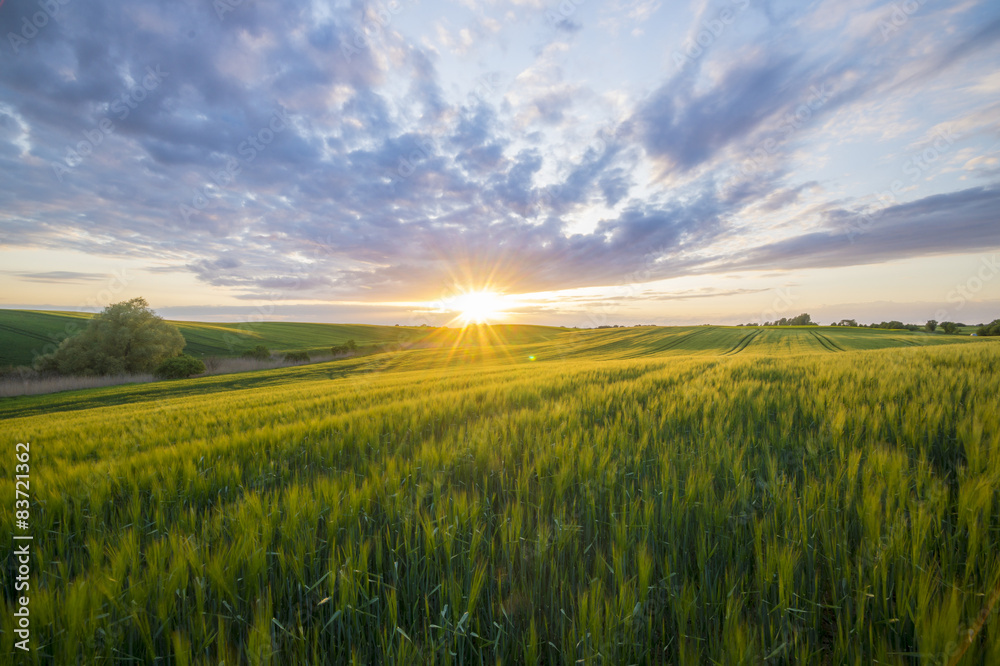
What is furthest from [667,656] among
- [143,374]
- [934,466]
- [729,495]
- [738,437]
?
[143,374]

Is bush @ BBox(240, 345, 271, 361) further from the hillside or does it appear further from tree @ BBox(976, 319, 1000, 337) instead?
tree @ BBox(976, 319, 1000, 337)

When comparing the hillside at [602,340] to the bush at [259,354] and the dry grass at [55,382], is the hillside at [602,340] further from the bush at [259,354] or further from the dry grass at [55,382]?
the dry grass at [55,382]

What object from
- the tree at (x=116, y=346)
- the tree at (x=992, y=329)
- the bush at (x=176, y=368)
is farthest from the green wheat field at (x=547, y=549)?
the tree at (x=992, y=329)

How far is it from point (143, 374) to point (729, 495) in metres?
57.9

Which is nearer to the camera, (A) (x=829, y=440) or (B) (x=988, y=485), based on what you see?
(B) (x=988, y=485)

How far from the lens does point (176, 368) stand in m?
40.1

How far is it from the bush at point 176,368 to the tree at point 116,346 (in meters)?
2.32

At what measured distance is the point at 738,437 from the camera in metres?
3.08

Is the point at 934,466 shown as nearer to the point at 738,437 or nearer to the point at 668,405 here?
the point at 738,437

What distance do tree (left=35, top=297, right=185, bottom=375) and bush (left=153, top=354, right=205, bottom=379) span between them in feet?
7.62

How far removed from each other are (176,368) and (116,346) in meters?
8.16

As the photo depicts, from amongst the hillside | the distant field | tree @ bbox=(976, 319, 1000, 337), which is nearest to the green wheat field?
the hillside

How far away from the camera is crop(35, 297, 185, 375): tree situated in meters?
38.9

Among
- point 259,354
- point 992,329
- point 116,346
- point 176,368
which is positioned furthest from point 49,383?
point 992,329
